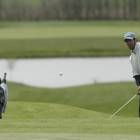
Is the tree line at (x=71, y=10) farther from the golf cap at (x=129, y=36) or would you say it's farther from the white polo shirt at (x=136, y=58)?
the golf cap at (x=129, y=36)

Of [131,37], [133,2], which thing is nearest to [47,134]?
[131,37]

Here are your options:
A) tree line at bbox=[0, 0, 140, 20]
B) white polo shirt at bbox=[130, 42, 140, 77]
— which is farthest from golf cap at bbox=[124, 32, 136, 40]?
tree line at bbox=[0, 0, 140, 20]

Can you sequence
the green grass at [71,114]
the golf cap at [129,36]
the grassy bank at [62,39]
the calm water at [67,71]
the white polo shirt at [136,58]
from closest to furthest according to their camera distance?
the green grass at [71,114] → the golf cap at [129,36] → the white polo shirt at [136,58] → the calm water at [67,71] → the grassy bank at [62,39]

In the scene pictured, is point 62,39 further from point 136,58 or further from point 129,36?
point 129,36

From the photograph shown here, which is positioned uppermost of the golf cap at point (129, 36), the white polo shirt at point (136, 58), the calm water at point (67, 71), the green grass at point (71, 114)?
the golf cap at point (129, 36)

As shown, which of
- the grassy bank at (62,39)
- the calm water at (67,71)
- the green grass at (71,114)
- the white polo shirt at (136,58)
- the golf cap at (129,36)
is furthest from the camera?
the grassy bank at (62,39)

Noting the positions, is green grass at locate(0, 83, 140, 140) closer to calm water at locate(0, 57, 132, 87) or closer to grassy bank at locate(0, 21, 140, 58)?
calm water at locate(0, 57, 132, 87)

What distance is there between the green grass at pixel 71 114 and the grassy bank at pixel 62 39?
19.6ft

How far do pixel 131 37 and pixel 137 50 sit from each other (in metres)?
0.40

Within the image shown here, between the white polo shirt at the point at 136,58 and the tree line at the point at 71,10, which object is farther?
the tree line at the point at 71,10

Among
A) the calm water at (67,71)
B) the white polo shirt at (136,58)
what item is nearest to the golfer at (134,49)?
the white polo shirt at (136,58)

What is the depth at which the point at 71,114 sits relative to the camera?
18125mm

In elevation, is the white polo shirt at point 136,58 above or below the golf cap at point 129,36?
below

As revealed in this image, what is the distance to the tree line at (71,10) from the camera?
52.9 metres
